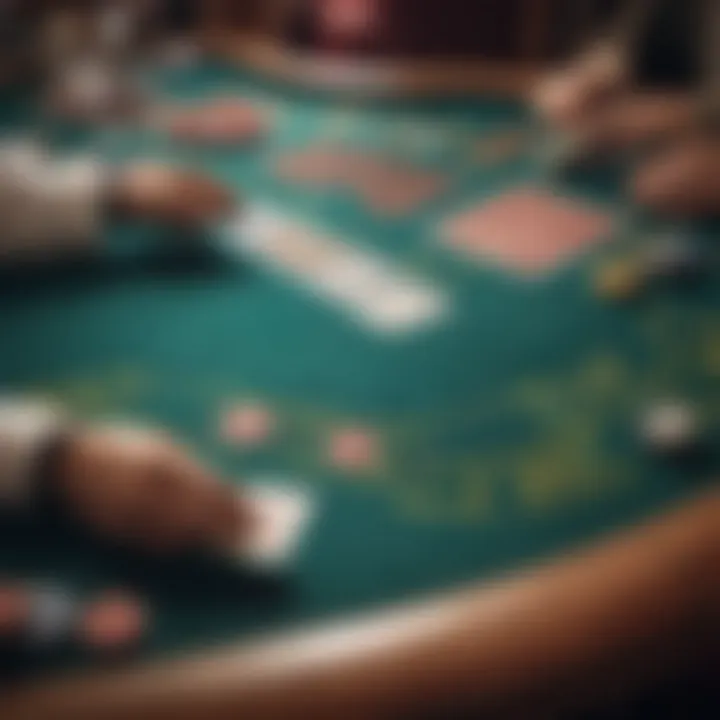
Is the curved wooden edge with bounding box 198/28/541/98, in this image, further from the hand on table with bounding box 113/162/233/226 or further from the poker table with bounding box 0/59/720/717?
the hand on table with bounding box 113/162/233/226

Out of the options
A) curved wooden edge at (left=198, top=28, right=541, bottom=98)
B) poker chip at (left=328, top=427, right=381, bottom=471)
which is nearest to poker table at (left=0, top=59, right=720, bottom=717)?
poker chip at (left=328, top=427, right=381, bottom=471)

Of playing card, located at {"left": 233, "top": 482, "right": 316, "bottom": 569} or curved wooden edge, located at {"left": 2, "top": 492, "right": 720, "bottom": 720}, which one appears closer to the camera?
curved wooden edge, located at {"left": 2, "top": 492, "right": 720, "bottom": 720}

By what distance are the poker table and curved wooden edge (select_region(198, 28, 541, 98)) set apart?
0.72ft

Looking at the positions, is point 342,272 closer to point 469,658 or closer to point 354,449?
point 354,449

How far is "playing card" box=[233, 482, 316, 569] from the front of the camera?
2.04 ft

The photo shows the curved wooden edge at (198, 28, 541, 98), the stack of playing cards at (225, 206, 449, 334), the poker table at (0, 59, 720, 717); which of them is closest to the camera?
the poker table at (0, 59, 720, 717)

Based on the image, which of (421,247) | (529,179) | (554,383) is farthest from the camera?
(529,179)

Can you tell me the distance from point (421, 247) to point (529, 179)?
17 cm

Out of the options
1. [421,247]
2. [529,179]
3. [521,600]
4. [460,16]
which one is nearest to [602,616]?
[521,600]

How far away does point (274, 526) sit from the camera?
2.08ft

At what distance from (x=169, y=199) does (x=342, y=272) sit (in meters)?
0.17

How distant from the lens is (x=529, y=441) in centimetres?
72

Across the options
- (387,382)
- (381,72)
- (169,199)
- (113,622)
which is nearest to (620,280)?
(387,382)

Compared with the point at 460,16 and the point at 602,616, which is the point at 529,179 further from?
the point at 602,616
